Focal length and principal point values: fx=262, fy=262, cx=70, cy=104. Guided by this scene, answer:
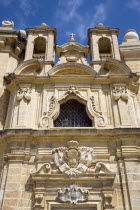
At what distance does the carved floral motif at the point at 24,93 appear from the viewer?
37.4ft

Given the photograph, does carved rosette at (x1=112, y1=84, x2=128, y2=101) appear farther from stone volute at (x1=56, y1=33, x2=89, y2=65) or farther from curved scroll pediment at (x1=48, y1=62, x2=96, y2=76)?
stone volute at (x1=56, y1=33, x2=89, y2=65)

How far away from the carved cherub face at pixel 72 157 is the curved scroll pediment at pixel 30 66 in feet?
15.7

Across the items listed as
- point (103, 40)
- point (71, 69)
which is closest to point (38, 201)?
point (71, 69)

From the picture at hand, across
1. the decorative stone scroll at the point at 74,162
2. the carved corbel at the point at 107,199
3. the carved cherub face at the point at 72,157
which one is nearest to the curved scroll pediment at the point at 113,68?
the decorative stone scroll at the point at 74,162

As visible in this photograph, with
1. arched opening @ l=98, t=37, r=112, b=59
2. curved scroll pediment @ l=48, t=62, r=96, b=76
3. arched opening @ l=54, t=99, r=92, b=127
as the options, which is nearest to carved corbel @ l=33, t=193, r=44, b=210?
arched opening @ l=54, t=99, r=92, b=127

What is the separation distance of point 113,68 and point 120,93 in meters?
1.71

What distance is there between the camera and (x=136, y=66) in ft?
44.7

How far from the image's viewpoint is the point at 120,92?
11.6m

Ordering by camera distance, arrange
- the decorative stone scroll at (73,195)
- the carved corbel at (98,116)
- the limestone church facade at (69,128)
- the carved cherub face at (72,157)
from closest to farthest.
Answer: the decorative stone scroll at (73,195) → the limestone church facade at (69,128) → the carved cherub face at (72,157) → the carved corbel at (98,116)

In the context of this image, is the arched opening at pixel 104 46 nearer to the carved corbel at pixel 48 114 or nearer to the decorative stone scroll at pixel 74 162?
the carved corbel at pixel 48 114

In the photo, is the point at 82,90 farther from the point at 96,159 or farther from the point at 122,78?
the point at 96,159

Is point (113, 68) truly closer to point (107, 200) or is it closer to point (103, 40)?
point (103, 40)

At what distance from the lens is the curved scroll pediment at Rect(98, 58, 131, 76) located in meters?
12.3

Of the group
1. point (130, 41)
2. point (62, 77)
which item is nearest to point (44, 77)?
point (62, 77)
